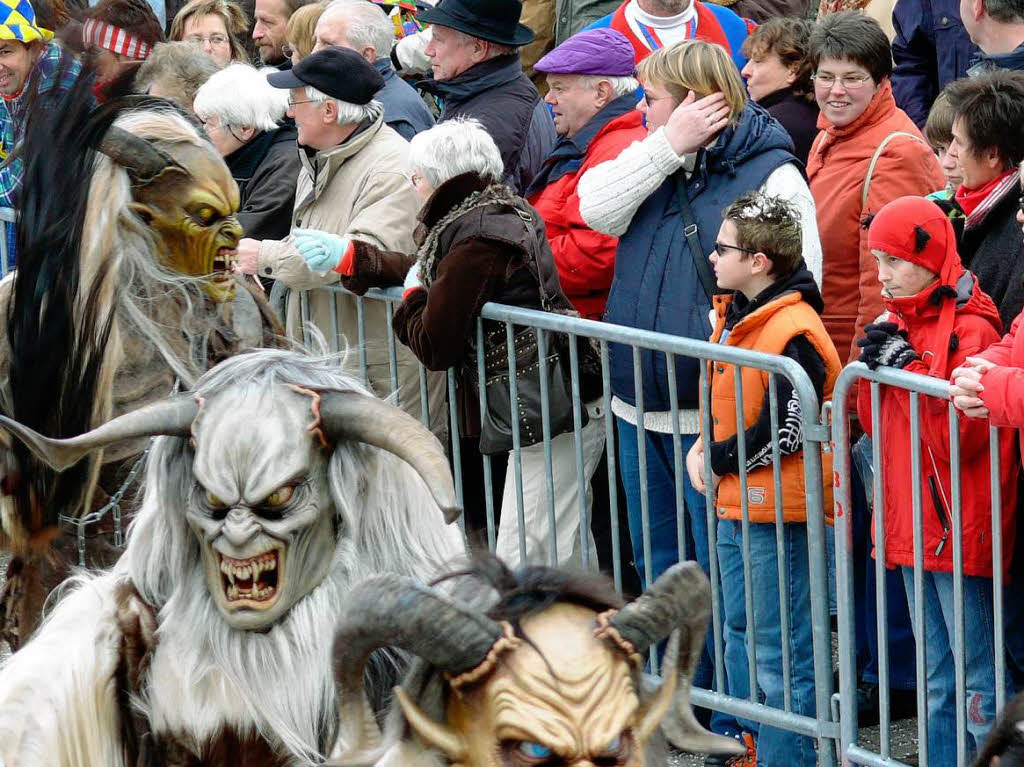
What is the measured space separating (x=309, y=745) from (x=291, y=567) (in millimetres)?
401

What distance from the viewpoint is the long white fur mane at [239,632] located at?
4.18 metres

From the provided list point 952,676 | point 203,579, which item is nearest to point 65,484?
point 203,579

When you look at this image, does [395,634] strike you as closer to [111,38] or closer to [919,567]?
[919,567]

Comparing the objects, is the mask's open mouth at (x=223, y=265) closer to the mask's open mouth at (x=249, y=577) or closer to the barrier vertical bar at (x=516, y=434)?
the barrier vertical bar at (x=516, y=434)

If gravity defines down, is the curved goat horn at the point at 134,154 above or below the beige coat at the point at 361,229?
above

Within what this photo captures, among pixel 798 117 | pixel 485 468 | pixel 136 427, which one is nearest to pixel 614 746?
pixel 136 427

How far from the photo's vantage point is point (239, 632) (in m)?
4.22

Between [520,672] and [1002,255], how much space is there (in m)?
2.75

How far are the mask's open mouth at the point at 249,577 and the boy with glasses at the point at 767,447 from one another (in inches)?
73.9

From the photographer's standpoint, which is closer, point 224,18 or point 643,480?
point 643,480

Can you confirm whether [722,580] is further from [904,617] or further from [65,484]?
[65,484]

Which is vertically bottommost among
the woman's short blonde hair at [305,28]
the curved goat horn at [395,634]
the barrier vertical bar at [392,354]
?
the barrier vertical bar at [392,354]

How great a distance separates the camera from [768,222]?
570cm

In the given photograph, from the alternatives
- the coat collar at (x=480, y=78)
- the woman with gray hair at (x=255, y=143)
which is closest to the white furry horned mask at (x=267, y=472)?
the woman with gray hair at (x=255, y=143)
